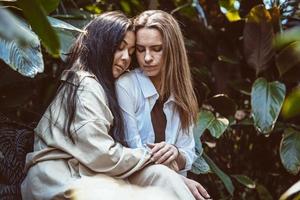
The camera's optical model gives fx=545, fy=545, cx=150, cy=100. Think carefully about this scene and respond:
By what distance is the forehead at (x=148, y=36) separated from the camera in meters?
2.06

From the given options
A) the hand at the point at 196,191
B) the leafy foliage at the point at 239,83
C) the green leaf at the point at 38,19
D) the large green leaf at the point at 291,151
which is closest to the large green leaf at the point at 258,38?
the leafy foliage at the point at 239,83

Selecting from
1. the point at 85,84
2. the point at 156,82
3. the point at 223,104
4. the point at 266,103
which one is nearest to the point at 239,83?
the point at 223,104

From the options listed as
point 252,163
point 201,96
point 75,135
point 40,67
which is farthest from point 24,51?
point 252,163

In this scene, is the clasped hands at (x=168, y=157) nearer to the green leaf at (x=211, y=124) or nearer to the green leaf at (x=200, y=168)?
the green leaf at (x=200, y=168)

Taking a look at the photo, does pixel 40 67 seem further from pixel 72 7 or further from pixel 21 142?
pixel 72 7

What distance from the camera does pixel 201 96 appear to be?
136 inches

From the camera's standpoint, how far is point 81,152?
1.87m

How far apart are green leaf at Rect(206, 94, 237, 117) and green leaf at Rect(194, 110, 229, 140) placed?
0.12m

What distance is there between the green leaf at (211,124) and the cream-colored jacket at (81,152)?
105 centimetres

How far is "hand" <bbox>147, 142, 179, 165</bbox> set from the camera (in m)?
1.93

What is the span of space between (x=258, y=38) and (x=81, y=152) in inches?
71.2

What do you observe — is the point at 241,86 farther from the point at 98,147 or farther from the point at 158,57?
the point at 98,147

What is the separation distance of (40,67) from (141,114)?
0.44 metres

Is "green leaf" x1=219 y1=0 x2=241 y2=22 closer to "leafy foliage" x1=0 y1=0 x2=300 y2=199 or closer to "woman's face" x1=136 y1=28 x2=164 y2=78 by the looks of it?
"leafy foliage" x1=0 y1=0 x2=300 y2=199
